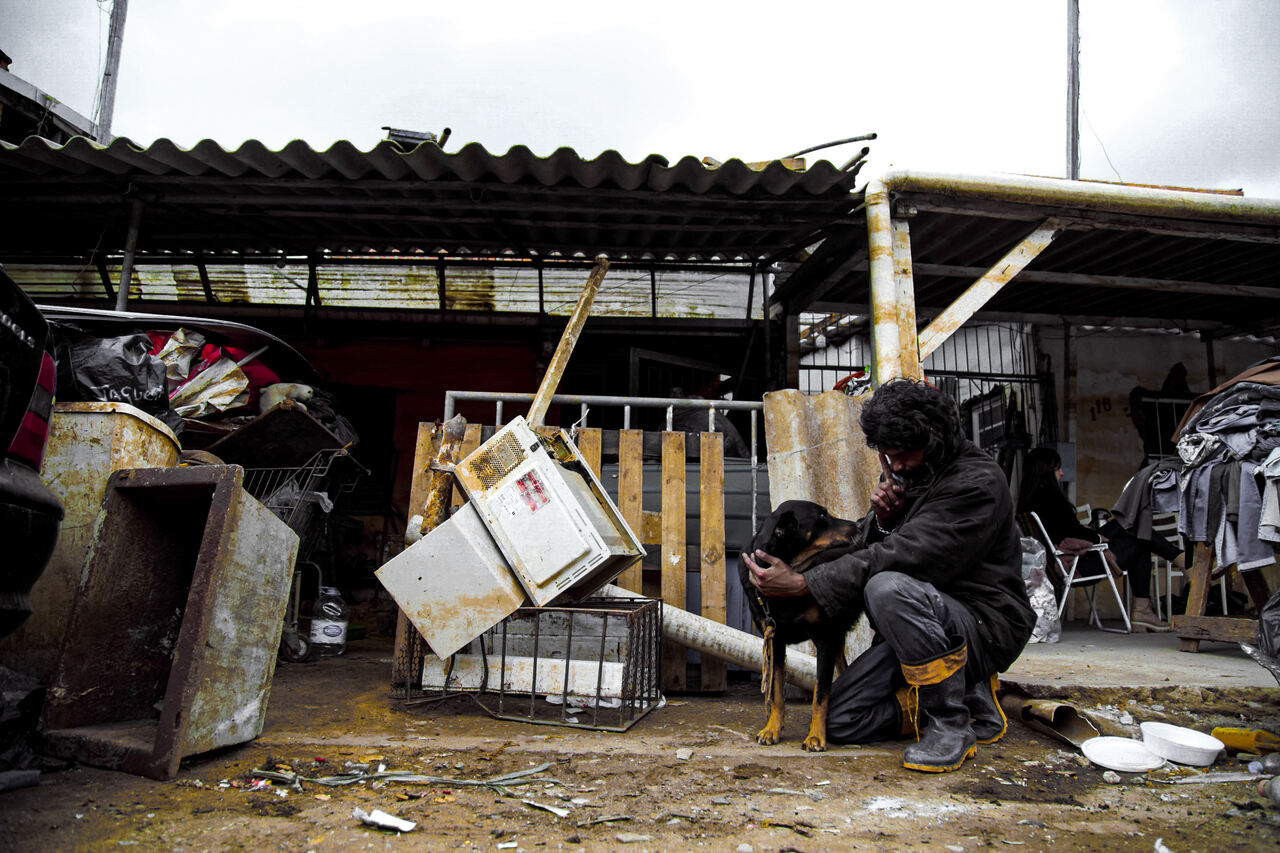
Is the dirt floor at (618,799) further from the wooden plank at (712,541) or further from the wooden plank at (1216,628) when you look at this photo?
the wooden plank at (1216,628)

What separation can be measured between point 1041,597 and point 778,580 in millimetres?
4242

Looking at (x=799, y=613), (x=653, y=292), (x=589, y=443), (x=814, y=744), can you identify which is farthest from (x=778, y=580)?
(x=653, y=292)

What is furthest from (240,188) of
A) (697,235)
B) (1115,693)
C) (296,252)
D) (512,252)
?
(1115,693)

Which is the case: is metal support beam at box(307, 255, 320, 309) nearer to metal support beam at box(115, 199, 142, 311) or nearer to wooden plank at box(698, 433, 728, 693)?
metal support beam at box(115, 199, 142, 311)

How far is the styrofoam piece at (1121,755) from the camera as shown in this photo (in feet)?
8.64

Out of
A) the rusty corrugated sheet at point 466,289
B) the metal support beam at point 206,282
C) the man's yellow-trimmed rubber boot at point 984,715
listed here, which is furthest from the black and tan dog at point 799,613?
the metal support beam at point 206,282

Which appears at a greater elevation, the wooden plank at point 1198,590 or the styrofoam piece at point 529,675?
A: the wooden plank at point 1198,590

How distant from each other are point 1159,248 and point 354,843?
6.25 m

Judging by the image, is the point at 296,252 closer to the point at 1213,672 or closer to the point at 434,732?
the point at 434,732

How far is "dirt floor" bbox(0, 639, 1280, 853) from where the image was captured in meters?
1.90

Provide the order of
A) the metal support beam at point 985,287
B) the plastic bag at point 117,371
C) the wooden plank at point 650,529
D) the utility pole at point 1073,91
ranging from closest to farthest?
the plastic bag at point 117,371
the wooden plank at point 650,529
the metal support beam at point 985,287
the utility pole at point 1073,91

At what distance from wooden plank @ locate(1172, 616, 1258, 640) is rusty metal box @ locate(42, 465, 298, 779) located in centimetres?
526

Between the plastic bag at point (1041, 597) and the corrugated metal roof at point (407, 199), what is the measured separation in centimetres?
321

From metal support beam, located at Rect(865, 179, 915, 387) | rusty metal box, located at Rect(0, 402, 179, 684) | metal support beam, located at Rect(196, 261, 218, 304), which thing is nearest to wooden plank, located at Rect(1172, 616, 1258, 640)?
metal support beam, located at Rect(865, 179, 915, 387)
